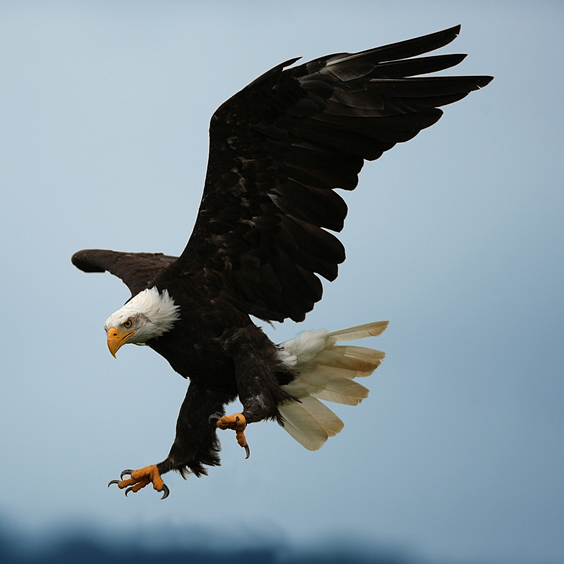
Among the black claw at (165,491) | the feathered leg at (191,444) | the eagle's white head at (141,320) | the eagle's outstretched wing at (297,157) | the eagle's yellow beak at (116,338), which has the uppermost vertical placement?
the eagle's outstretched wing at (297,157)

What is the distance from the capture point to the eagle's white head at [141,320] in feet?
12.1

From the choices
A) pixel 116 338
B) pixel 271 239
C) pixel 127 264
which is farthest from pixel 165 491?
pixel 271 239

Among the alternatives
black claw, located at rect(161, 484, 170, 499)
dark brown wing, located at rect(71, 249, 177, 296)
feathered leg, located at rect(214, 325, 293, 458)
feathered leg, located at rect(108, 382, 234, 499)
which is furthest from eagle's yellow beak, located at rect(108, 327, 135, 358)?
black claw, located at rect(161, 484, 170, 499)

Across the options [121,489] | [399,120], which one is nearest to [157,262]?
[121,489]

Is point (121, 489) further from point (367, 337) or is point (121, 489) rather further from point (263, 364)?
point (367, 337)

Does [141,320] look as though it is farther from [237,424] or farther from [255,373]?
[237,424]

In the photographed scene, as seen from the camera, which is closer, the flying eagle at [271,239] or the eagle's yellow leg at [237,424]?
the eagle's yellow leg at [237,424]

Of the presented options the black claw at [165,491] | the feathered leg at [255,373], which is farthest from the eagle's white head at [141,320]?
the black claw at [165,491]

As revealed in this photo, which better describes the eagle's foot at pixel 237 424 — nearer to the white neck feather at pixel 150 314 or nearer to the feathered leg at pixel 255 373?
the feathered leg at pixel 255 373

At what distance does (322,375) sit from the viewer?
14.1ft

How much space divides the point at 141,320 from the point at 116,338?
14 cm

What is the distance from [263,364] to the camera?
3746 mm

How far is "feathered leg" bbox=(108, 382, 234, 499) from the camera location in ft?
13.7

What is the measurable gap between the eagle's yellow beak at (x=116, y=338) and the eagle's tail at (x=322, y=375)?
2.54 ft
